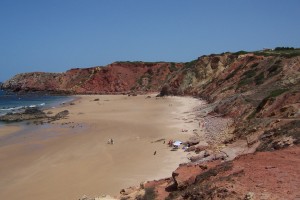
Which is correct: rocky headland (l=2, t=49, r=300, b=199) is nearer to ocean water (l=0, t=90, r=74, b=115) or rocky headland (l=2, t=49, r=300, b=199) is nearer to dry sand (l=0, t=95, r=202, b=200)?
dry sand (l=0, t=95, r=202, b=200)

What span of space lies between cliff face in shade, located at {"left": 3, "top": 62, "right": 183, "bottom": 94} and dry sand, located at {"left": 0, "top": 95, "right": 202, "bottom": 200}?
53820 mm

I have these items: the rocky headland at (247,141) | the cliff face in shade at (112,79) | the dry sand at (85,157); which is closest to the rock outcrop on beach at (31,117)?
the dry sand at (85,157)

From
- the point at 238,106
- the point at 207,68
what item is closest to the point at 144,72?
the point at 207,68

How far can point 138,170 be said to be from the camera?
17.5 m

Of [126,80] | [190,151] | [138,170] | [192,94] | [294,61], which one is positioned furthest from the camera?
[126,80]

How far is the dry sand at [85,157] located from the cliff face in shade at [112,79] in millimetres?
53820

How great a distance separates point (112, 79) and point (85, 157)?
71056 mm

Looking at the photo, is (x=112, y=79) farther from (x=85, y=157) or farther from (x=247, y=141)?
(x=247, y=141)

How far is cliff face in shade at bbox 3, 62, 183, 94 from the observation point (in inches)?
3482

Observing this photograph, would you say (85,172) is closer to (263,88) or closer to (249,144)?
(249,144)

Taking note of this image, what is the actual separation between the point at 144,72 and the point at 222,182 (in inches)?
3248

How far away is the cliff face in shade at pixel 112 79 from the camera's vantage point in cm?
8844

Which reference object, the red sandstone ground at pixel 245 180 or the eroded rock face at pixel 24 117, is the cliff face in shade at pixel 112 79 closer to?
the eroded rock face at pixel 24 117

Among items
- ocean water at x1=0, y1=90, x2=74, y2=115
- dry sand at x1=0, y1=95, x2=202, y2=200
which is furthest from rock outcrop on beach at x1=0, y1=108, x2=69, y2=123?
ocean water at x1=0, y1=90, x2=74, y2=115
